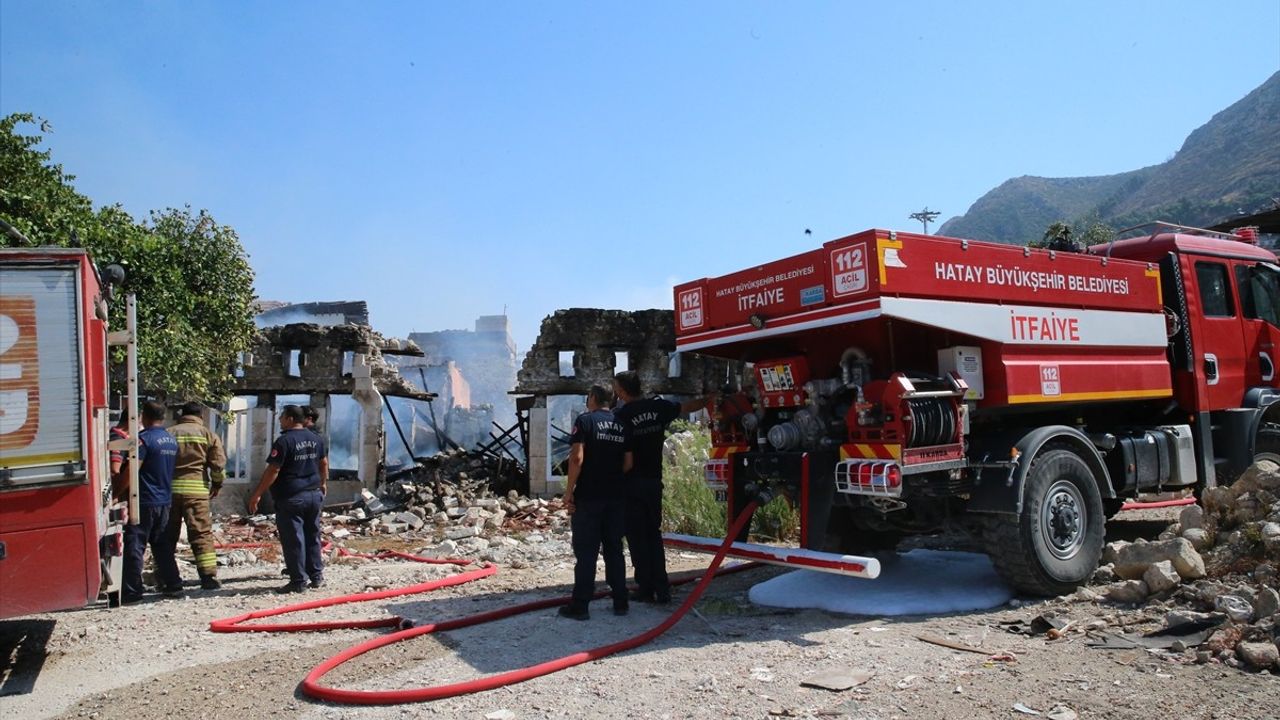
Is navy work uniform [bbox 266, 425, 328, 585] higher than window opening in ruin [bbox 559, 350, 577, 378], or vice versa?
window opening in ruin [bbox 559, 350, 577, 378]

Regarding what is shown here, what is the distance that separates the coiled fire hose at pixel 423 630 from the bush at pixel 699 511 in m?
0.95

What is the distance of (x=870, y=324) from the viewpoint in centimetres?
595

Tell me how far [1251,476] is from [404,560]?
799cm

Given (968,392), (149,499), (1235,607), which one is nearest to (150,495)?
(149,499)

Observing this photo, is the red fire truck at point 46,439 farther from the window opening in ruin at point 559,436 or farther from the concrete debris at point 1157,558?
the concrete debris at point 1157,558

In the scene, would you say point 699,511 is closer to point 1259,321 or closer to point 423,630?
point 423,630

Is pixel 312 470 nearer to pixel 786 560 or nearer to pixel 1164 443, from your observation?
pixel 786 560

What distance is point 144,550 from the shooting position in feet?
23.0

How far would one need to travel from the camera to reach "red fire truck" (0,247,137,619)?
4316 millimetres

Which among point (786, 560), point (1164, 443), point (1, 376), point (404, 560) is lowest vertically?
point (404, 560)

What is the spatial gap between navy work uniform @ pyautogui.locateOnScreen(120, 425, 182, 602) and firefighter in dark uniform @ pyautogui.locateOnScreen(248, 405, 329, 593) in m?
0.69

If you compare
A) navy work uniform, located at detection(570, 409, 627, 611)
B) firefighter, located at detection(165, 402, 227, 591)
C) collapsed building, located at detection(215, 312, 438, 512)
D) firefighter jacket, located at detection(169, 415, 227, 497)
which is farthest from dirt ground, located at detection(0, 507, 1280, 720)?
collapsed building, located at detection(215, 312, 438, 512)

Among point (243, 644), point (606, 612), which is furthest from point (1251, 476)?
point (243, 644)

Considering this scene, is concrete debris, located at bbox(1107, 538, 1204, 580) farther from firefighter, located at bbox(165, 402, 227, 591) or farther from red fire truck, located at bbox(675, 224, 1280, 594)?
firefighter, located at bbox(165, 402, 227, 591)
